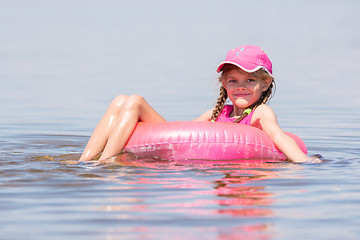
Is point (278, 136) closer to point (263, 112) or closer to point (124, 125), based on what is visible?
point (263, 112)

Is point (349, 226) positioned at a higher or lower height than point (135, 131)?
lower

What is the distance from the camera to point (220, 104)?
23.4ft

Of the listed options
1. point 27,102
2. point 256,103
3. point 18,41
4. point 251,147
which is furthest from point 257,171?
point 18,41

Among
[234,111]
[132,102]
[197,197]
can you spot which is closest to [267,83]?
[234,111]

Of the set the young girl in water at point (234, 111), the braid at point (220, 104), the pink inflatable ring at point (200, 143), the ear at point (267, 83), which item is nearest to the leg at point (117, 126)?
the young girl in water at point (234, 111)

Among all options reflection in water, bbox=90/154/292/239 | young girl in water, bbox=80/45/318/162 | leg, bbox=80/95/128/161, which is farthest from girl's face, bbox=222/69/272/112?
leg, bbox=80/95/128/161

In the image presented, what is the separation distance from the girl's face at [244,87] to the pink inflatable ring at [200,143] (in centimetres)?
57

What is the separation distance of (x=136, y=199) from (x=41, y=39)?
23.4 meters

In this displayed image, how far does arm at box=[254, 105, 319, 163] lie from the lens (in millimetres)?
6238

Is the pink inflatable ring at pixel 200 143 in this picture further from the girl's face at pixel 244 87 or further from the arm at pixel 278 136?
the girl's face at pixel 244 87

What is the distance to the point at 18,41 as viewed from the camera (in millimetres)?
25938

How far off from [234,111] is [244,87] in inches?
13.6

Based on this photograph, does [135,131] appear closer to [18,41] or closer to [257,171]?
[257,171]

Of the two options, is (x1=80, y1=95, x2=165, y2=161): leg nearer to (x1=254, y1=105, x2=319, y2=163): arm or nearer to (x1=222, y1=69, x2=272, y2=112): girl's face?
(x1=222, y1=69, x2=272, y2=112): girl's face
